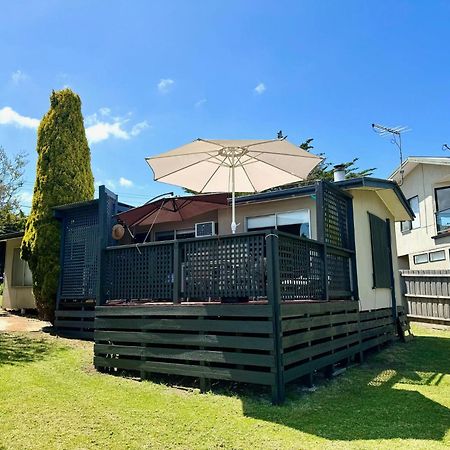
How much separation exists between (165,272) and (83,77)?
8647mm

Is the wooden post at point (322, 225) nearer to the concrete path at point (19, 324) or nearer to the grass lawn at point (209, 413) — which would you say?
the grass lawn at point (209, 413)

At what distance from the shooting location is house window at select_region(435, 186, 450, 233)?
15.6 meters

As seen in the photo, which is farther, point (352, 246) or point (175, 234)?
point (175, 234)

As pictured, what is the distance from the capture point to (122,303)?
21.4 ft

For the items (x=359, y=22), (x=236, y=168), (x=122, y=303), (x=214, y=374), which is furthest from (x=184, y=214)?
(x=359, y=22)

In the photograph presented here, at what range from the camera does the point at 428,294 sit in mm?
11758

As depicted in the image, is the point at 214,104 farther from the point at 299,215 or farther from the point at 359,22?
the point at 299,215

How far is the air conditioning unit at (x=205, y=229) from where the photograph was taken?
30.7 feet

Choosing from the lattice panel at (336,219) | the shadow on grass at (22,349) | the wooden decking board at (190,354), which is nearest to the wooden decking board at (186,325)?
the wooden decking board at (190,354)

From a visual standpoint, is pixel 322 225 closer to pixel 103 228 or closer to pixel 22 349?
pixel 103 228

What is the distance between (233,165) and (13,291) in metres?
10.9

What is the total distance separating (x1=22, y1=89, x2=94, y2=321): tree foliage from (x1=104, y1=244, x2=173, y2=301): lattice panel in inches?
179

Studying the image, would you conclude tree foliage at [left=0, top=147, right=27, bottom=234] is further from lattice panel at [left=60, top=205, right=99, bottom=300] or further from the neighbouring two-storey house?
the neighbouring two-storey house

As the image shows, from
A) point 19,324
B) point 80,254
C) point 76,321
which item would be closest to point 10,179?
point 19,324
